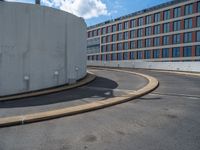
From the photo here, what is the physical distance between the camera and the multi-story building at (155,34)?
1918 inches

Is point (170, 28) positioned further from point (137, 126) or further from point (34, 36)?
point (137, 126)

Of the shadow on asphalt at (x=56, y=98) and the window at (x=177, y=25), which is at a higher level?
the window at (x=177, y=25)

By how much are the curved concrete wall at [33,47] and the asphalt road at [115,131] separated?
6.94 m

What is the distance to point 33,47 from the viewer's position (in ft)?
43.6

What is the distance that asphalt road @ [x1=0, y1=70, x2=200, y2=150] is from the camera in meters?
4.85

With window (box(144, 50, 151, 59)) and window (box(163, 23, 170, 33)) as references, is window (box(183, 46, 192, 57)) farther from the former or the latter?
window (box(144, 50, 151, 59))

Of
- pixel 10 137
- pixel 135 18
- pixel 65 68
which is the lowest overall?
pixel 10 137

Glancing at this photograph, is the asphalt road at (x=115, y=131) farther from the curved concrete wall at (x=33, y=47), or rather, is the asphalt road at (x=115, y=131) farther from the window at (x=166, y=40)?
the window at (x=166, y=40)

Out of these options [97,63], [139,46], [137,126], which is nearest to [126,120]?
[137,126]

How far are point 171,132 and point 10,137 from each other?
406 cm

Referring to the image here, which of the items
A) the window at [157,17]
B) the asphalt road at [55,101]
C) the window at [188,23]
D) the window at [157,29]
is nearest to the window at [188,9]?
the window at [188,23]

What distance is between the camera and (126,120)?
6.75 meters

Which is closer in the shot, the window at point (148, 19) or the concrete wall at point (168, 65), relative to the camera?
the concrete wall at point (168, 65)

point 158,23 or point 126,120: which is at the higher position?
point 158,23
